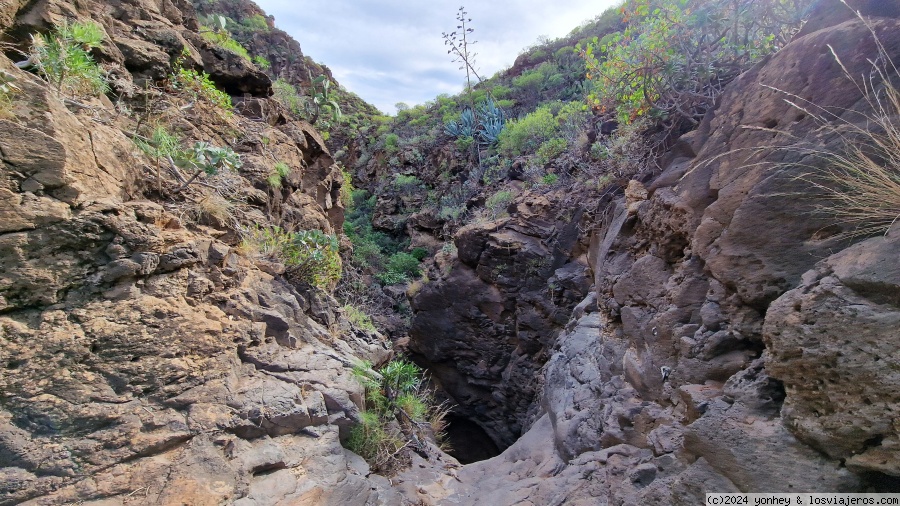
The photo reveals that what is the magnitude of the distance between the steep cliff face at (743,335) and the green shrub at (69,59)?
4.78 m

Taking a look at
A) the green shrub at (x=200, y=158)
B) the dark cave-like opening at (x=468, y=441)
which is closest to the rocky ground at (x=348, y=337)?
the green shrub at (x=200, y=158)

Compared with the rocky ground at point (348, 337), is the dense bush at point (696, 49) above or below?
above

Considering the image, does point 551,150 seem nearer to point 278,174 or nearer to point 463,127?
point 463,127

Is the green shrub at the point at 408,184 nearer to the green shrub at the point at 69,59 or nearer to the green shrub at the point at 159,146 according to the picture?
the green shrub at the point at 159,146

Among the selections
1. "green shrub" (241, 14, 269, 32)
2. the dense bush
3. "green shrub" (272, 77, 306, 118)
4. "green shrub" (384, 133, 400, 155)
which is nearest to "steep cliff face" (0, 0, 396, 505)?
the dense bush

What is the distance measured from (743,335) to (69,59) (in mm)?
5569

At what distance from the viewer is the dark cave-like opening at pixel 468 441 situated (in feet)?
36.8

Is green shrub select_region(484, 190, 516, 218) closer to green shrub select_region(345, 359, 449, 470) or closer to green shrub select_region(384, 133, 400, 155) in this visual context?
green shrub select_region(345, 359, 449, 470)

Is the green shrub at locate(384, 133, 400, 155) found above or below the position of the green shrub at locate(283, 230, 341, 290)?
above

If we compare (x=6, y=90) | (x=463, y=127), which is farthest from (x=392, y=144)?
(x=6, y=90)

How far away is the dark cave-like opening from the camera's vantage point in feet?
36.8

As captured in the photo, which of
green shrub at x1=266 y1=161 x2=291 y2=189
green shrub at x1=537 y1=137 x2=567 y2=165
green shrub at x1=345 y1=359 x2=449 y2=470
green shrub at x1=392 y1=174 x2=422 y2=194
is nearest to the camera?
green shrub at x1=345 y1=359 x2=449 y2=470

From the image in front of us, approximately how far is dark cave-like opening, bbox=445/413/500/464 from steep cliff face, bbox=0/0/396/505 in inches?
307

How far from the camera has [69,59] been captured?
11.1 feet
